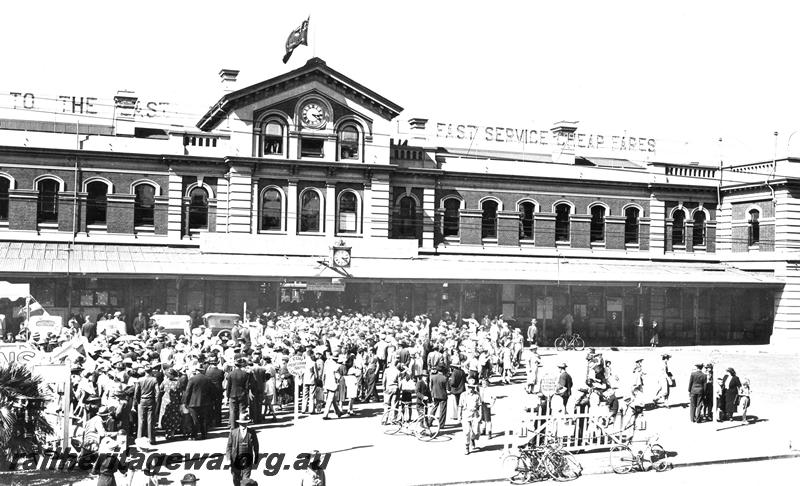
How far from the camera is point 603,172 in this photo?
4531cm

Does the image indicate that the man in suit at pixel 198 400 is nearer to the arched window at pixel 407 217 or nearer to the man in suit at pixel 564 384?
the man in suit at pixel 564 384

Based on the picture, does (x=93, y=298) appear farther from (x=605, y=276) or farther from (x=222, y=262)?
(x=605, y=276)

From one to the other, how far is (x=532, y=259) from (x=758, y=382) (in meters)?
15.5

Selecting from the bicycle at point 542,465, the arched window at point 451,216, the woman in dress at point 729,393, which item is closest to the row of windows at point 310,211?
the arched window at point 451,216

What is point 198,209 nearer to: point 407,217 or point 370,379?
point 407,217

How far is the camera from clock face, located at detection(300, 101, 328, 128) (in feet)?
131

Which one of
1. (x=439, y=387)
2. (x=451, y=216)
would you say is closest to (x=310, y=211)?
(x=451, y=216)

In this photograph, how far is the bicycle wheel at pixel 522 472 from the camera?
53.3ft

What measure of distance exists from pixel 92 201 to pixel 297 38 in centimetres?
1239

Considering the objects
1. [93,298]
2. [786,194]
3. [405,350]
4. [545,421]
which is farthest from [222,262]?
[786,194]

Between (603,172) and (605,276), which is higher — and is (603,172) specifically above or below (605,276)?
above

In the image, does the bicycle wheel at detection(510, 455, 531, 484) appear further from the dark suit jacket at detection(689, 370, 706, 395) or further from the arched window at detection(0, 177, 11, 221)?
the arched window at detection(0, 177, 11, 221)

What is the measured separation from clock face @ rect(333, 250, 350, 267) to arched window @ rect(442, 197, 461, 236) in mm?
6393

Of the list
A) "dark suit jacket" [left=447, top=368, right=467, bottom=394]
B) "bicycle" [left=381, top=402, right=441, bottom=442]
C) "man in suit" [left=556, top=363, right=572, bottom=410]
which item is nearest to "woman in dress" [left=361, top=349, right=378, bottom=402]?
"bicycle" [left=381, top=402, right=441, bottom=442]
